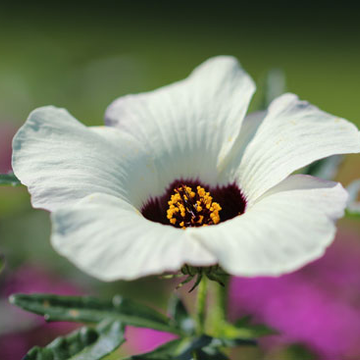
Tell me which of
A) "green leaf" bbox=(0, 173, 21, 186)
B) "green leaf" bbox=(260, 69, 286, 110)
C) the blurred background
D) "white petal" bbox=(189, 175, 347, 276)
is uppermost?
"green leaf" bbox=(0, 173, 21, 186)

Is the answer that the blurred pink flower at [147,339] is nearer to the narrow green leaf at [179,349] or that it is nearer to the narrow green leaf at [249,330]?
the narrow green leaf at [249,330]

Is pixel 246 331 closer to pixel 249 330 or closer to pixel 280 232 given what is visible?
pixel 249 330

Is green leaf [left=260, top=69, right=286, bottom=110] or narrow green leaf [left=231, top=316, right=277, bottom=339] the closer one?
narrow green leaf [left=231, top=316, right=277, bottom=339]

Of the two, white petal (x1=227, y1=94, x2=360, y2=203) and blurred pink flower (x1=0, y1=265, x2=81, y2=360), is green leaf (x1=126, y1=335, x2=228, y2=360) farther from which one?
blurred pink flower (x1=0, y1=265, x2=81, y2=360)

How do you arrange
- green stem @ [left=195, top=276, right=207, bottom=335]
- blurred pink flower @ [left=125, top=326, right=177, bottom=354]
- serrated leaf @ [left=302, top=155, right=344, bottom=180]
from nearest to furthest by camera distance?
green stem @ [left=195, top=276, right=207, bottom=335]
serrated leaf @ [left=302, top=155, right=344, bottom=180]
blurred pink flower @ [left=125, top=326, right=177, bottom=354]

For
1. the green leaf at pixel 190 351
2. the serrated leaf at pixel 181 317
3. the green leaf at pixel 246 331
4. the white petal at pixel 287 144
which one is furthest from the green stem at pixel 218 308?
the white petal at pixel 287 144

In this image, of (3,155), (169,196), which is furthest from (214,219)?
(3,155)

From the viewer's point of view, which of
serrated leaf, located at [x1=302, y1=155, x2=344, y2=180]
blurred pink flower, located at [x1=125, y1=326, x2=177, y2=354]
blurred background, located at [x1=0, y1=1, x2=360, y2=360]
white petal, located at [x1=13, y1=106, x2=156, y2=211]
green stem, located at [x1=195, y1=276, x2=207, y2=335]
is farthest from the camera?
blurred pink flower, located at [x1=125, y1=326, x2=177, y2=354]

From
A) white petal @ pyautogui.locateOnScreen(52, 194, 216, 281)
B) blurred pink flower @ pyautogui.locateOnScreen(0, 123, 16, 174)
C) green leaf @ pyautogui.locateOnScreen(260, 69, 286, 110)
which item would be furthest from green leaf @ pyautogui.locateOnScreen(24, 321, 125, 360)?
blurred pink flower @ pyautogui.locateOnScreen(0, 123, 16, 174)
